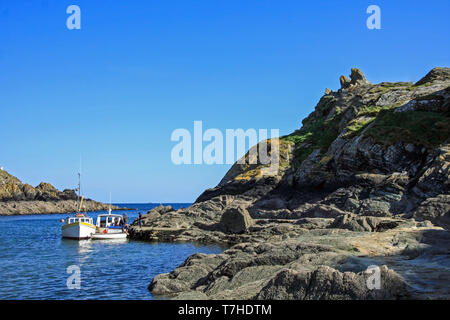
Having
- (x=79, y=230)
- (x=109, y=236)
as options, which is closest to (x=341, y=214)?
(x=109, y=236)

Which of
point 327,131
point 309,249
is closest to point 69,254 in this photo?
point 309,249

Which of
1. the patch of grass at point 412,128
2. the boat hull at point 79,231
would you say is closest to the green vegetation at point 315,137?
the patch of grass at point 412,128

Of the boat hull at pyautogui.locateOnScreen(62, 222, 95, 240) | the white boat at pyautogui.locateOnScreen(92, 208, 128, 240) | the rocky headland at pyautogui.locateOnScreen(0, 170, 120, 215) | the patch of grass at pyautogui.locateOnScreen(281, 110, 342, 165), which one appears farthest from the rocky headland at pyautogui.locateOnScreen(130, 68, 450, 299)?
the rocky headland at pyautogui.locateOnScreen(0, 170, 120, 215)

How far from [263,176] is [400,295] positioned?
1997 inches

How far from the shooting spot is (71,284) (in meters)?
23.9

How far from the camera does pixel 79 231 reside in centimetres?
5334

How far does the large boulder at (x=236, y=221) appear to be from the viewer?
44.8 meters

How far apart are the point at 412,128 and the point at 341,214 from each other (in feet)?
43.6

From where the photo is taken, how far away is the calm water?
21.8m

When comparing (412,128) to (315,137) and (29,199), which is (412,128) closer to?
(315,137)

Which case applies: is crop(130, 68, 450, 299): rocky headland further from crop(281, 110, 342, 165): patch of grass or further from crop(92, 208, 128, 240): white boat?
crop(92, 208, 128, 240): white boat

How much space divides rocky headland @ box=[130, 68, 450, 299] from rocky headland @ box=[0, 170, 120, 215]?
364 feet
